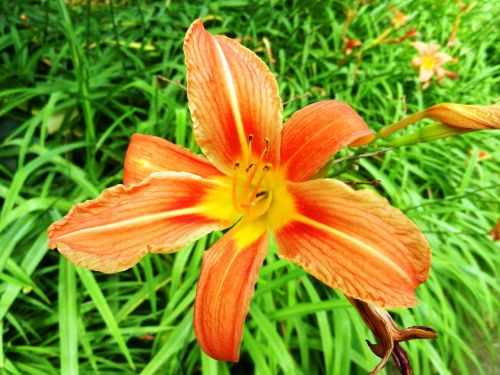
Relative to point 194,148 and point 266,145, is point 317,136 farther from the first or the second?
point 194,148

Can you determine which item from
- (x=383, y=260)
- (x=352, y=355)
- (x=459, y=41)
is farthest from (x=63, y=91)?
(x=459, y=41)

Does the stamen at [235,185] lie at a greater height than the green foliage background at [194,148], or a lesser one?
greater

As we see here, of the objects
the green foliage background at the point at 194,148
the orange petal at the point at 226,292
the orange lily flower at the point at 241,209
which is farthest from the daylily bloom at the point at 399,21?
the orange petal at the point at 226,292

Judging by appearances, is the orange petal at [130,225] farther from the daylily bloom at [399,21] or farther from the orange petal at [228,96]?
the daylily bloom at [399,21]

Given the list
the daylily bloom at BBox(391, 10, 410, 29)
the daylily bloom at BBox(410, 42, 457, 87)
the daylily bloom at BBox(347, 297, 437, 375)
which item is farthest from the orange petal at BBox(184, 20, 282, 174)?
the daylily bloom at BBox(391, 10, 410, 29)

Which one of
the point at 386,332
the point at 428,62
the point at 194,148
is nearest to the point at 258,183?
the point at 386,332

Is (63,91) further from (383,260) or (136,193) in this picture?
(383,260)

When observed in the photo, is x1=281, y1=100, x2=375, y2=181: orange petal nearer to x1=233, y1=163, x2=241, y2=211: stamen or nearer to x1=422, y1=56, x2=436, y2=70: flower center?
x1=233, y1=163, x2=241, y2=211: stamen
